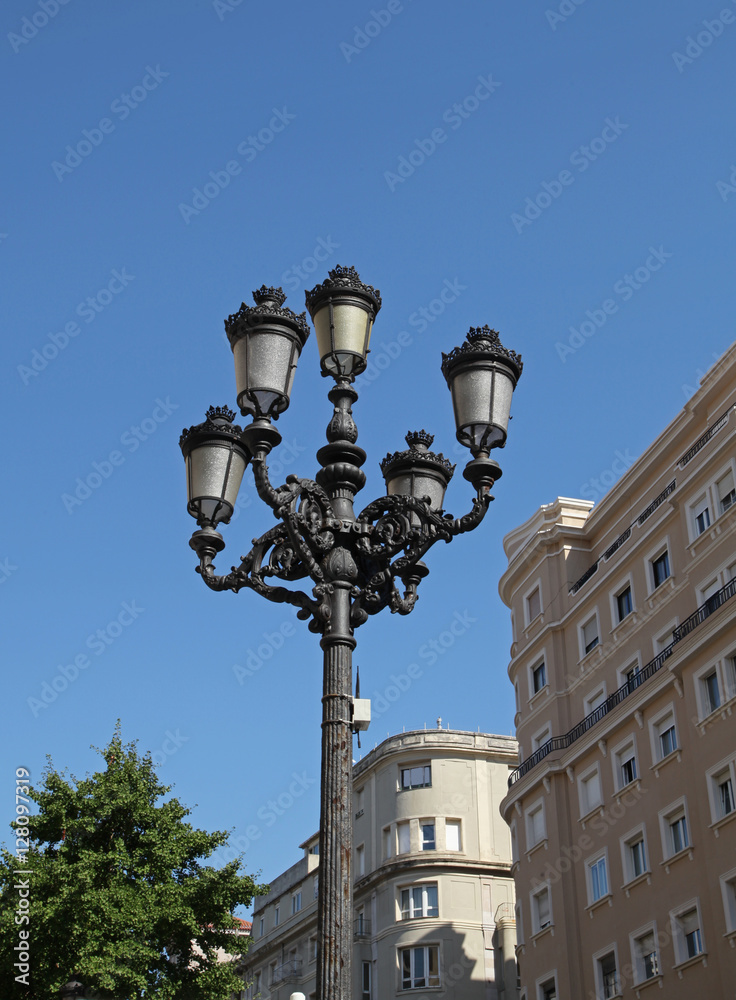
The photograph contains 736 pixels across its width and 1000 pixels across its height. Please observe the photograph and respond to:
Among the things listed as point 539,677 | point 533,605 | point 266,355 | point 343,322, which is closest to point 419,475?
point 343,322

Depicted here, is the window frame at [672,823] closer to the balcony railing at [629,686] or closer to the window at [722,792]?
the window at [722,792]

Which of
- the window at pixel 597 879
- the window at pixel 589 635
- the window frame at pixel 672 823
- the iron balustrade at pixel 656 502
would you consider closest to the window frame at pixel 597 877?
the window at pixel 597 879

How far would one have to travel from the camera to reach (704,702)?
25.4 meters

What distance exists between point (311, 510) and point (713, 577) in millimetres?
19703

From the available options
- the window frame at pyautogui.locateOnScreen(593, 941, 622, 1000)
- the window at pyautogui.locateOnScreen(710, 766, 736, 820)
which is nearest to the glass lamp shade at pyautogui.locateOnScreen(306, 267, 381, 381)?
the window at pyautogui.locateOnScreen(710, 766, 736, 820)

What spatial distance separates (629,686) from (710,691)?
3477mm

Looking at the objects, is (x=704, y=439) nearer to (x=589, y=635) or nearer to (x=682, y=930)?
(x=589, y=635)

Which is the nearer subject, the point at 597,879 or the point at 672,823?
the point at 672,823

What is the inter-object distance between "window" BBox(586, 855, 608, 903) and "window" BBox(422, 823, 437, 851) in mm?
16422

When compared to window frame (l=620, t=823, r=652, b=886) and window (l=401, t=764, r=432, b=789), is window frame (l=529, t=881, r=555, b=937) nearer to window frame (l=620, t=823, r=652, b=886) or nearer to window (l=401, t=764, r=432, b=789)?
window frame (l=620, t=823, r=652, b=886)

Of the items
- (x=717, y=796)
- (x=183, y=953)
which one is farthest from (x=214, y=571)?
(x=183, y=953)

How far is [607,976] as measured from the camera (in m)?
27.6

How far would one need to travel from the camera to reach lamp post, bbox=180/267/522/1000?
800 cm

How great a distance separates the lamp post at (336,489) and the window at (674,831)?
60.7 ft
